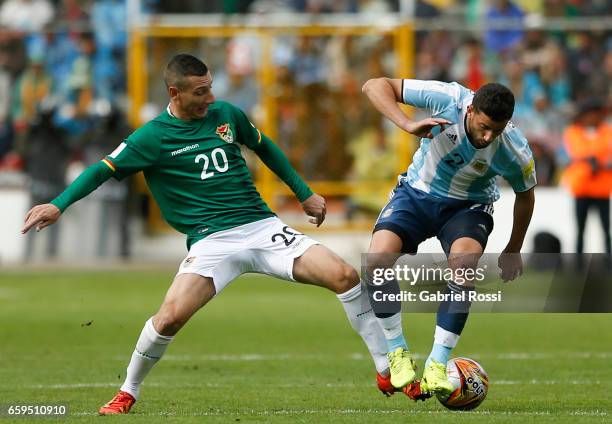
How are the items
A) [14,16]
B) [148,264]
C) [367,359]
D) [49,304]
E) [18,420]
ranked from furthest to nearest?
[14,16], [148,264], [49,304], [367,359], [18,420]

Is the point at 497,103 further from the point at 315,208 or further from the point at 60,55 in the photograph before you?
the point at 60,55

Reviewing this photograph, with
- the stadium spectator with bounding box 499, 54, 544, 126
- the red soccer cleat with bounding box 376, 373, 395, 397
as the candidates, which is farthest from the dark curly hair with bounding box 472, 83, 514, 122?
the stadium spectator with bounding box 499, 54, 544, 126

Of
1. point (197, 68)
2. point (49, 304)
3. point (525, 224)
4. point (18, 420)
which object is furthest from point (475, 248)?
point (49, 304)

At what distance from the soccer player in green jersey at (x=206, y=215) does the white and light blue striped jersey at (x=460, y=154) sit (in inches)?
32.9

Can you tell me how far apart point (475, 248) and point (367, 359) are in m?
3.68

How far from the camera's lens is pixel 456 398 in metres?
8.55

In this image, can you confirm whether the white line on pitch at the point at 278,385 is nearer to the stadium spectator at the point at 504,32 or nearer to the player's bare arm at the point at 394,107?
the player's bare arm at the point at 394,107

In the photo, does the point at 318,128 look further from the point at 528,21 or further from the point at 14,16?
the point at 14,16

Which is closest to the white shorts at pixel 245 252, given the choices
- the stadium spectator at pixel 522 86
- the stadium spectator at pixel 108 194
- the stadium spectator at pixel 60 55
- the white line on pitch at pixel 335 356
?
the white line on pitch at pixel 335 356

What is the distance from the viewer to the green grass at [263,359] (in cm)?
863

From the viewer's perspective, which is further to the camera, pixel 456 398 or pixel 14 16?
pixel 14 16

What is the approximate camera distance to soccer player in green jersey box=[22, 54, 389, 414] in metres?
8.49

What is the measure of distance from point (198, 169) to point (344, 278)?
118 cm

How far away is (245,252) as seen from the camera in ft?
28.7
